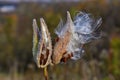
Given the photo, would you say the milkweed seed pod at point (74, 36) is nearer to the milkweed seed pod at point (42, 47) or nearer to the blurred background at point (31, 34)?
the milkweed seed pod at point (42, 47)

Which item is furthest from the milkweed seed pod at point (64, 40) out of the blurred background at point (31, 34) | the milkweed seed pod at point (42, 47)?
the blurred background at point (31, 34)

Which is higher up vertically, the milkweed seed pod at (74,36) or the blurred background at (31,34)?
the milkweed seed pod at (74,36)

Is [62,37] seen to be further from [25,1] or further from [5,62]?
[25,1]

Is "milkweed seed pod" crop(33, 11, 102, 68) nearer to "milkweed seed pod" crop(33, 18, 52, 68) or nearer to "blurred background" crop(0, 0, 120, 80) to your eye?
"milkweed seed pod" crop(33, 18, 52, 68)

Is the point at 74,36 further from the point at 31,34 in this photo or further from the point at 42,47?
the point at 31,34

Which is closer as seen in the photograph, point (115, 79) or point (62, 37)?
point (62, 37)

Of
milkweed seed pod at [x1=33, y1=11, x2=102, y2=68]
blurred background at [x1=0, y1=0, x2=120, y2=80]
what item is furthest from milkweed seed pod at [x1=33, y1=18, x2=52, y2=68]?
blurred background at [x1=0, y1=0, x2=120, y2=80]

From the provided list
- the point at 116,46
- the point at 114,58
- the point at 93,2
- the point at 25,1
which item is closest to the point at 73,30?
the point at 114,58
